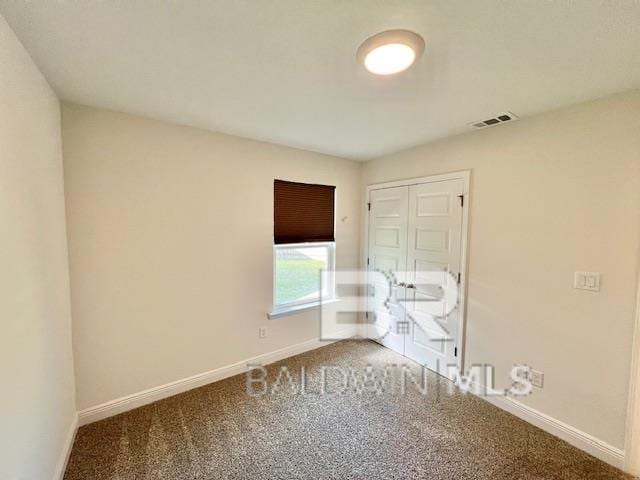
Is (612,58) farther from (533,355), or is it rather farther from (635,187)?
(533,355)

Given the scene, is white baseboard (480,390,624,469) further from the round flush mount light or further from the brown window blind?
the round flush mount light

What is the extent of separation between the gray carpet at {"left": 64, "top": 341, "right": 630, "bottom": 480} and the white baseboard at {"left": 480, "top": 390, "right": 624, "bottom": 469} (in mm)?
56

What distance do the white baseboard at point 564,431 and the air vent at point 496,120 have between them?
7.27 ft

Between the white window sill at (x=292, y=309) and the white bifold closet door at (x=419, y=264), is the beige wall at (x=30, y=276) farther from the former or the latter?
the white bifold closet door at (x=419, y=264)

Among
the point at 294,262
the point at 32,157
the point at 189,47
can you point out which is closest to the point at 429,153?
the point at 294,262

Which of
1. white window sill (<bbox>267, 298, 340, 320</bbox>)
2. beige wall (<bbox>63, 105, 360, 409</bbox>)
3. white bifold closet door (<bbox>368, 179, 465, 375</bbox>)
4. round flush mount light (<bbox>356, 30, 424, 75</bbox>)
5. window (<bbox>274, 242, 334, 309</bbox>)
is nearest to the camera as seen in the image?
round flush mount light (<bbox>356, 30, 424, 75</bbox>)

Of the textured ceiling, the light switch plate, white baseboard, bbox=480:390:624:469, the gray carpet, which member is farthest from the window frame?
the light switch plate

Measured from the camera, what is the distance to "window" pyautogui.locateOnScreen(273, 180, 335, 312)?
3.02 m

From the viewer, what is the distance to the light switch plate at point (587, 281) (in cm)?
180

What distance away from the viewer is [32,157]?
1359 millimetres

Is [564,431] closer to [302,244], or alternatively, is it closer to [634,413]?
[634,413]

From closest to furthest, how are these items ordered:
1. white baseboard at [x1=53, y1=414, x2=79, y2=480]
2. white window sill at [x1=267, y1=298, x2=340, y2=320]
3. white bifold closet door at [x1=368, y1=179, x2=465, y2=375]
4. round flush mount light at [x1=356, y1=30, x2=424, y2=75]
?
round flush mount light at [x1=356, y1=30, x2=424, y2=75], white baseboard at [x1=53, y1=414, x2=79, y2=480], white bifold closet door at [x1=368, y1=179, x2=465, y2=375], white window sill at [x1=267, y1=298, x2=340, y2=320]

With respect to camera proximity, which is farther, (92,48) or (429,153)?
(429,153)

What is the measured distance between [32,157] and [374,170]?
3.00 metres
